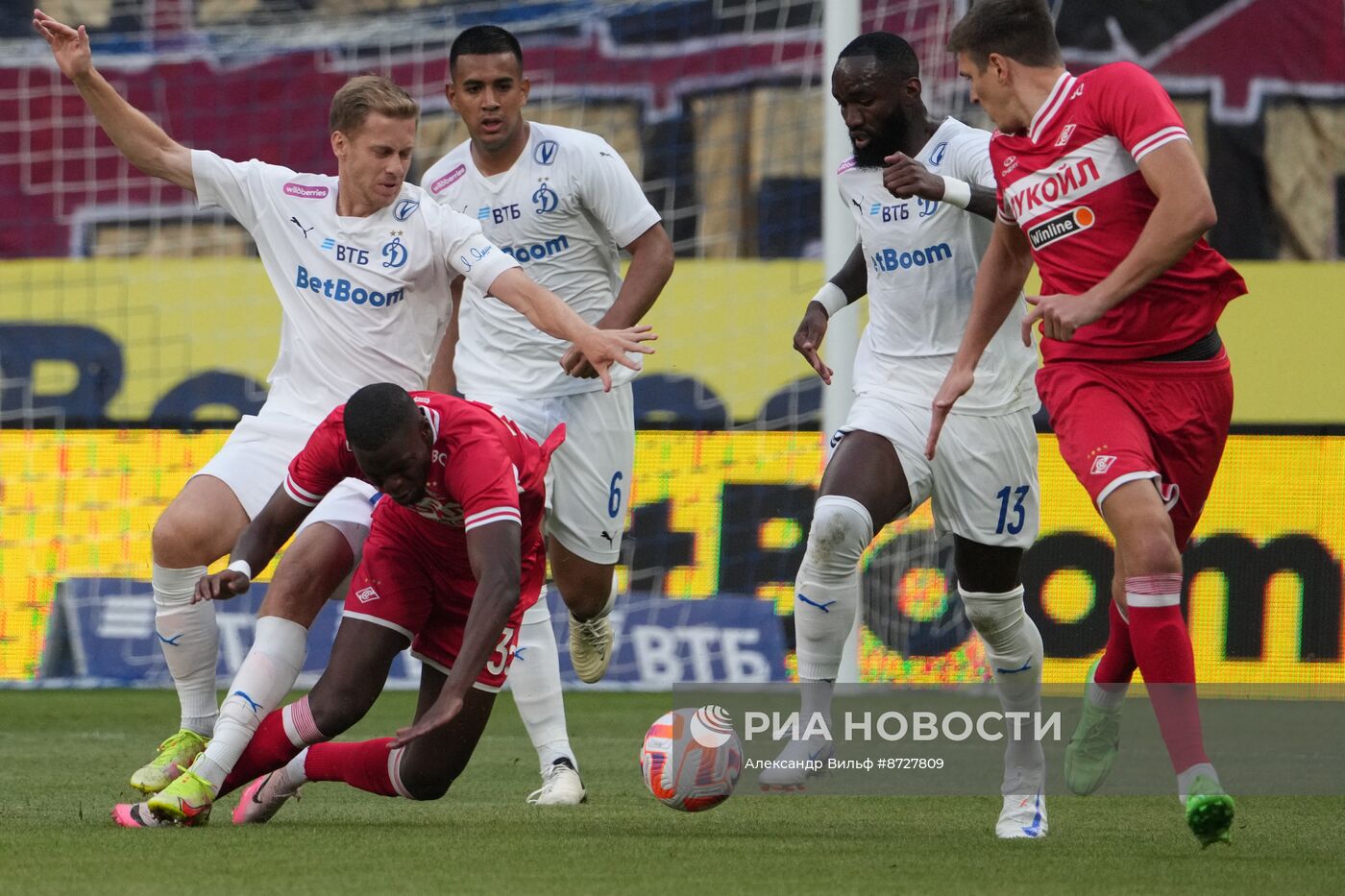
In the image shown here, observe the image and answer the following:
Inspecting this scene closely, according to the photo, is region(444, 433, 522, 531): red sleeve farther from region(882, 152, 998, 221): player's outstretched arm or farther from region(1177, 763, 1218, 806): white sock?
region(1177, 763, 1218, 806): white sock

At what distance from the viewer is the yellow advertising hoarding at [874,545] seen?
9680mm

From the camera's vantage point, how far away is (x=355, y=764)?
4.96 metres

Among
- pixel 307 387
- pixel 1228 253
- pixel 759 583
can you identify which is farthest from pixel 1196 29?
pixel 307 387

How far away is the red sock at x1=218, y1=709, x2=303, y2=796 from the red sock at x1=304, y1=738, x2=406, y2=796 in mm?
111

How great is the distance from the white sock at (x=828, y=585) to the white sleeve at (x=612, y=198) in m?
1.44

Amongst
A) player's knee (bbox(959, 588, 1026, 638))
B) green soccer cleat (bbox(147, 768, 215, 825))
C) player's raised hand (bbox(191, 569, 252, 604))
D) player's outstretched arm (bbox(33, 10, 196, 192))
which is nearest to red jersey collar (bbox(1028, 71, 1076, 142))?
player's knee (bbox(959, 588, 1026, 638))

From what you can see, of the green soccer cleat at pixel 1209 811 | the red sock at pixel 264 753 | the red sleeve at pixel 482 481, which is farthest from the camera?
the red sock at pixel 264 753

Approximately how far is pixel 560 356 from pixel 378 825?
1932 millimetres

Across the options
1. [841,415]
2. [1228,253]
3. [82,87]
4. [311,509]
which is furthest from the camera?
[1228,253]

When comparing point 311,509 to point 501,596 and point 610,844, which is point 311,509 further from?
point 610,844

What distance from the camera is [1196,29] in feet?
45.3

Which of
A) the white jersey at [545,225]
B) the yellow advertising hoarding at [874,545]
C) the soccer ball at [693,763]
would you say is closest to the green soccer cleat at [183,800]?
the soccer ball at [693,763]

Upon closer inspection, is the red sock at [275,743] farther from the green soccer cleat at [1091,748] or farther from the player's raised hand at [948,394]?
the green soccer cleat at [1091,748]

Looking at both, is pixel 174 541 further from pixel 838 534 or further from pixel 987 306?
pixel 987 306
